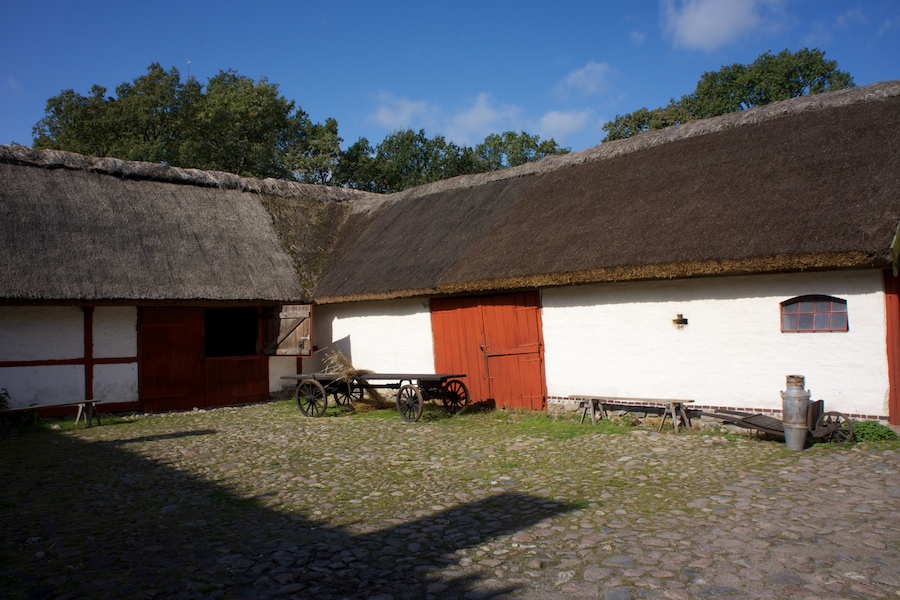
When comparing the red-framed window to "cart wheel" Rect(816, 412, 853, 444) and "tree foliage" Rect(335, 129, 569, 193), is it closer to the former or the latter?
"cart wheel" Rect(816, 412, 853, 444)

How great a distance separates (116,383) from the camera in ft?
42.1

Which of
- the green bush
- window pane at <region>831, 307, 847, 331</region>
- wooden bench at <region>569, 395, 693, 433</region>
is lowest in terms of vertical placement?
the green bush

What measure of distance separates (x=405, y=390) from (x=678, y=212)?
17.1 feet

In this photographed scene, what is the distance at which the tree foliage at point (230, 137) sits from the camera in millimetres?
28188

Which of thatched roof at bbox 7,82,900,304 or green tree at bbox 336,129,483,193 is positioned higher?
green tree at bbox 336,129,483,193

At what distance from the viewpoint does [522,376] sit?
11.5 m

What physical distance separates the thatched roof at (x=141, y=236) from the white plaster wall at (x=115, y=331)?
79cm

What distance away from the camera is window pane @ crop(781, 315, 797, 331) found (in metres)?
8.48

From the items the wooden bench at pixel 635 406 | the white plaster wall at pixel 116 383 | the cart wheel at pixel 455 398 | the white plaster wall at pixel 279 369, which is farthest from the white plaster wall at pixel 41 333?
the wooden bench at pixel 635 406

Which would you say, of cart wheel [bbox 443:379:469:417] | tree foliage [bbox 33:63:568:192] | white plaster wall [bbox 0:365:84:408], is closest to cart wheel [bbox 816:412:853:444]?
cart wheel [bbox 443:379:469:417]

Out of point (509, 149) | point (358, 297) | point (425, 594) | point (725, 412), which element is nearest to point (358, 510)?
point (425, 594)

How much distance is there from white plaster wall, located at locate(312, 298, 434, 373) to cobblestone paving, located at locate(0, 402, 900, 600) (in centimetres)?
448

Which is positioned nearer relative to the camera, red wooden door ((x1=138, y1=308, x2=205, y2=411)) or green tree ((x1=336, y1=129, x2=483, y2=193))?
red wooden door ((x1=138, y1=308, x2=205, y2=411))

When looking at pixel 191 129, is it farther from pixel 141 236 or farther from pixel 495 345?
pixel 495 345
